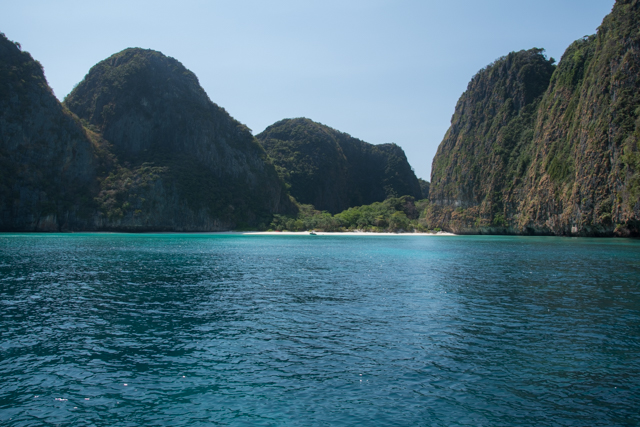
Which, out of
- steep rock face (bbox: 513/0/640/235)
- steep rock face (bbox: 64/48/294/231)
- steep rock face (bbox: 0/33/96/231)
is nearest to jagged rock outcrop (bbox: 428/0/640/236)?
steep rock face (bbox: 513/0/640/235)

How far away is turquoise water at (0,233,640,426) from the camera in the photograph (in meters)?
9.81

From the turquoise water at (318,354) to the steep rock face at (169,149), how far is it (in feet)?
389

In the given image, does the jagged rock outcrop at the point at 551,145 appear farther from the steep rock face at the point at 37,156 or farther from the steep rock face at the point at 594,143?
the steep rock face at the point at 37,156

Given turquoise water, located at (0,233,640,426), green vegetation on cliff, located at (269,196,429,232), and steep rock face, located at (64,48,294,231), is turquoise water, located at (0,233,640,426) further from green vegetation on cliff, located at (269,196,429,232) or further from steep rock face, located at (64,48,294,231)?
green vegetation on cliff, located at (269,196,429,232)

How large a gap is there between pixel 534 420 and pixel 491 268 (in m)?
30.6

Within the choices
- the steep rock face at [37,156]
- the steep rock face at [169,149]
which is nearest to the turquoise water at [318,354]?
Answer: the steep rock face at [37,156]

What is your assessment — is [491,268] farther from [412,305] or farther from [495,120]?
[495,120]

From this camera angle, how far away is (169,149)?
536 ft

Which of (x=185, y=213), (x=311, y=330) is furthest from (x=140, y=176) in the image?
(x=311, y=330)

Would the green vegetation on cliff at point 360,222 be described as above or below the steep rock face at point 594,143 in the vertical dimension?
below

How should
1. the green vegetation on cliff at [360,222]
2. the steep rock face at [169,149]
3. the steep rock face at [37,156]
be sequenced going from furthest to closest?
the green vegetation on cliff at [360,222] < the steep rock face at [169,149] < the steep rock face at [37,156]

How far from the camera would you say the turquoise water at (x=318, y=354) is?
9.81m

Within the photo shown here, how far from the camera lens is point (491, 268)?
37969mm

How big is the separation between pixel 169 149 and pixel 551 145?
131m
